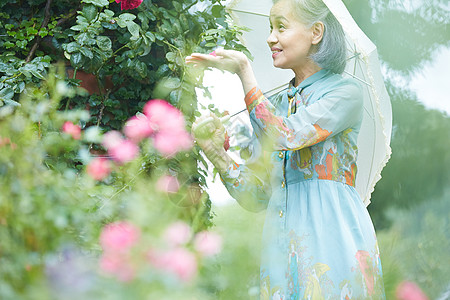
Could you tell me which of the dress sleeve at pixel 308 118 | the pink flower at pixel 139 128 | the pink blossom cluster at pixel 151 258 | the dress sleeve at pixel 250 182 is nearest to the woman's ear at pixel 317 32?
the dress sleeve at pixel 308 118

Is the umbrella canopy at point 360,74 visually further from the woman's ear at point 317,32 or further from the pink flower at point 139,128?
the pink flower at point 139,128

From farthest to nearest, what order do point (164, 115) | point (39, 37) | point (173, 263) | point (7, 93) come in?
point (39, 37), point (7, 93), point (164, 115), point (173, 263)

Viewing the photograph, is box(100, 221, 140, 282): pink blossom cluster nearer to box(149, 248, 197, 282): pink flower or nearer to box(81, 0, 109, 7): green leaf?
box(149, 248, 197, 282): pink flower

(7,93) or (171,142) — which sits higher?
(171,142)


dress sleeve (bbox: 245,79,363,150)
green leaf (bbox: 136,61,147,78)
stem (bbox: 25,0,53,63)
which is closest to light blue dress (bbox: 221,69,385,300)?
dress sleeve (bbox: 245,79,363,150)

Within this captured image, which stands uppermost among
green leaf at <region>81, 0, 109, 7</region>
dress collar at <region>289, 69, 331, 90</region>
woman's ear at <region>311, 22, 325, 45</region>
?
woman's ear at <region>311, 22, 325, 45</region>

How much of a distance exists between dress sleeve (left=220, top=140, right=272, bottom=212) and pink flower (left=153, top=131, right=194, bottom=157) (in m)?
0.18

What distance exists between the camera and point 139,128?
1.76 m

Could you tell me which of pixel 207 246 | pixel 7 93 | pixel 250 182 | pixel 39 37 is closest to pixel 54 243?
pixel 207 246

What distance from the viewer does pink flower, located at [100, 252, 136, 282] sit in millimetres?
382

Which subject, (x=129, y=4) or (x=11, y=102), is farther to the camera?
(x=129, y=4)

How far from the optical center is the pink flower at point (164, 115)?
153 cm

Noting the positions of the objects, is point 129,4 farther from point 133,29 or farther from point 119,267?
point 119,267

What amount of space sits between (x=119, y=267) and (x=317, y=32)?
4.03ft
